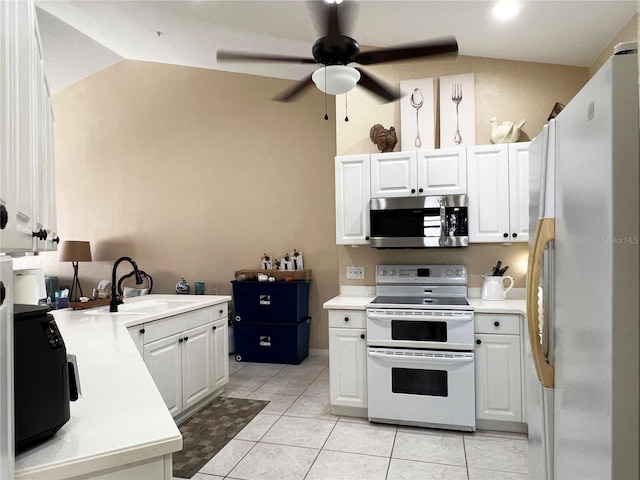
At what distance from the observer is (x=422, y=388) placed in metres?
3.00

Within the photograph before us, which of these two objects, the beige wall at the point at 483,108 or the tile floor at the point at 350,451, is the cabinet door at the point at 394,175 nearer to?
the beige wall at the point at 483,108

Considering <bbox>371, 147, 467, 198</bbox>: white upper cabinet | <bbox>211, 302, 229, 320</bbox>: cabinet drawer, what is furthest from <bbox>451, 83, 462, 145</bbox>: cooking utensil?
<bbox>211, 302, 229, 320</bbox>: cabinet drawer

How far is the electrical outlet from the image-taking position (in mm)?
3789

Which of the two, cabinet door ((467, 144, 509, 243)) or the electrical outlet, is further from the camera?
the electrical outlet

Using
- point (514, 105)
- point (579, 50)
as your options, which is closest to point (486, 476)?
point (514, 105)

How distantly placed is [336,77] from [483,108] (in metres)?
1.73

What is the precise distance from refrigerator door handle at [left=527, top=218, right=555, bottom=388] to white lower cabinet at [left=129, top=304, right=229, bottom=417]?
7.35ft

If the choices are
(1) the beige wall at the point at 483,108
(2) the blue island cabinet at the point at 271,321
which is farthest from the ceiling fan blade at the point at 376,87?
(2) the blue island cabinet at the point at 271,321

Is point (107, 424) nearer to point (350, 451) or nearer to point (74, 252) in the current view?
point (350, 451)

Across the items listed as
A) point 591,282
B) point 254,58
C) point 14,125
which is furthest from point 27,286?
point 591,282

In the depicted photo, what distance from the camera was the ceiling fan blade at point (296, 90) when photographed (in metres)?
2.85

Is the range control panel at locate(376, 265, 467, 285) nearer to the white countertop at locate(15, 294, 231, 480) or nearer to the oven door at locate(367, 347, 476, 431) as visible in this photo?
the oven door at locate(367, 347, 476, 431)

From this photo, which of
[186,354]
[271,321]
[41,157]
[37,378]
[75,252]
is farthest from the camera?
[75,252]

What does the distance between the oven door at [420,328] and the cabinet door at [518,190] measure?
81 cm
